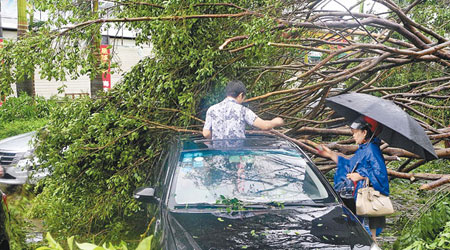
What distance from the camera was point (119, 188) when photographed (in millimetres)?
6203

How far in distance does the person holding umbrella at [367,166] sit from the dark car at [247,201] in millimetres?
404

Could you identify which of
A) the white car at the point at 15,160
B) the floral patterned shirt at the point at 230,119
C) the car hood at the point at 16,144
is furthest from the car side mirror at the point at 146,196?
the car hood at the point at 16,144

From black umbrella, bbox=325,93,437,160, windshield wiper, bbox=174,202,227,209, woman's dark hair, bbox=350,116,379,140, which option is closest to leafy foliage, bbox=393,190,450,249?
black umbrella, bbox=325,93,437,160

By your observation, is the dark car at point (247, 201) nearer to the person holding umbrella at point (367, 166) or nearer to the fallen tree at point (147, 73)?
the person holding umbrella at point (367, 166)

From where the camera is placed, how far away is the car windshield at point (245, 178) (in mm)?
4238

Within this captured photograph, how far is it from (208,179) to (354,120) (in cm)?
173

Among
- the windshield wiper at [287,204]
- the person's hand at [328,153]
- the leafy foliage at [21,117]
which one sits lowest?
the leafy foliage at [21,117]

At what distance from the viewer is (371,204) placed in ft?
14.3

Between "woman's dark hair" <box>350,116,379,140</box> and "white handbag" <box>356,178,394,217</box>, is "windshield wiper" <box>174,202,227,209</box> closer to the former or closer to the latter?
"white handbag" <box>356,178,394,217</box>

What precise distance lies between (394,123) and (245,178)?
57.2 inches

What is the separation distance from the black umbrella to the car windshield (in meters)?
0.76

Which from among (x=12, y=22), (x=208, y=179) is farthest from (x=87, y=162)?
(x=12, y=22)

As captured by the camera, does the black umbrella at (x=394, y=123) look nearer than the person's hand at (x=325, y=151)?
Yes

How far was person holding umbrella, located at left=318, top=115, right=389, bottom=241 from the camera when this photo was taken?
4.50m
